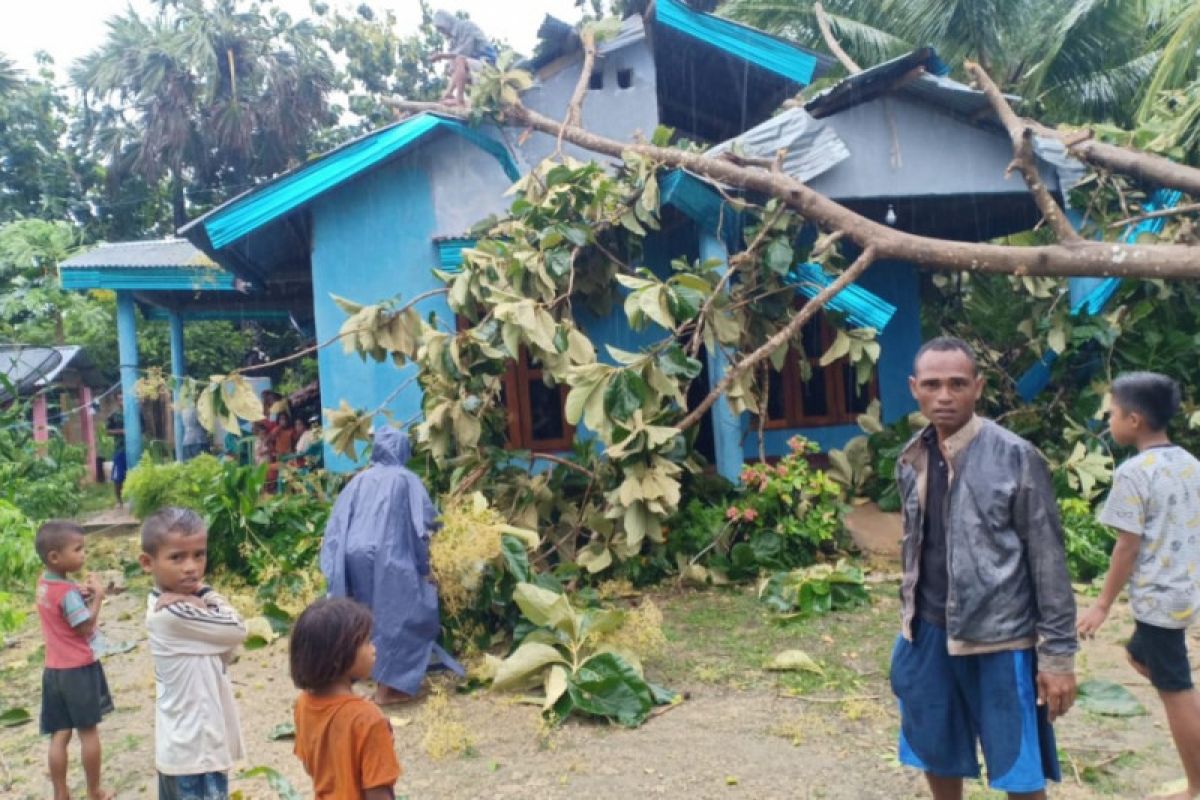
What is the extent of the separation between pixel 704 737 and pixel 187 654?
235cm

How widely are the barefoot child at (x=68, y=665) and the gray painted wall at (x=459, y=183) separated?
5785mm

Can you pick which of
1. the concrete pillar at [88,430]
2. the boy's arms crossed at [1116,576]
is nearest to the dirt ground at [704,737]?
the boy's arms crossed at [1116,576]

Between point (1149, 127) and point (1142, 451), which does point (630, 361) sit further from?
point (1149, 127)

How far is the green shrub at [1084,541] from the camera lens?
6840 millimetres

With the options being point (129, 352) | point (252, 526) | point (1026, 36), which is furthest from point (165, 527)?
point (1026, 36)

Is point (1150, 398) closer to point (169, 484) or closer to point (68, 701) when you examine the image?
point (68, 701)

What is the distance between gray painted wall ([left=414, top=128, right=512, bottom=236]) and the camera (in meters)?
9.11

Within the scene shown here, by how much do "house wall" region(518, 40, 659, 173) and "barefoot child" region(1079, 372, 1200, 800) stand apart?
7.05m

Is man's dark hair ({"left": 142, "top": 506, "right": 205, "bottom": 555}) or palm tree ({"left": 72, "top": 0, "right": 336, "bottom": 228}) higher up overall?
palm tree ({"left": 72, "top": 0, "right": 336, "bottom": 228})

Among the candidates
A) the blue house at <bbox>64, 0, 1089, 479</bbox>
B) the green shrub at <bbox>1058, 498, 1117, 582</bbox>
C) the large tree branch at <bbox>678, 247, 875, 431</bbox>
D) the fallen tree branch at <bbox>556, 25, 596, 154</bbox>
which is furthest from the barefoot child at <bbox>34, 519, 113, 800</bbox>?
the green shrub at <bbox>1058, 498, 1117, 582</bbox>

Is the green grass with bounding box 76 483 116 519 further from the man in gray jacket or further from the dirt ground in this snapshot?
the man in gray jacket

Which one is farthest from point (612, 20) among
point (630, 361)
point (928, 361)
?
point (928, 361)

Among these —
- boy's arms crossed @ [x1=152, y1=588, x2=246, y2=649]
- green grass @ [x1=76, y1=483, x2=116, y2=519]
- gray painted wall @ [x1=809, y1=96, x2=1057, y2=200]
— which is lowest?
green grass @ [x1=76, y1=483, x2=116, y2=519]

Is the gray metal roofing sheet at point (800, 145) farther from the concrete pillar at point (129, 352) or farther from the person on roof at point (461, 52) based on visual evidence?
the concrete pillar at point (129, 352)
